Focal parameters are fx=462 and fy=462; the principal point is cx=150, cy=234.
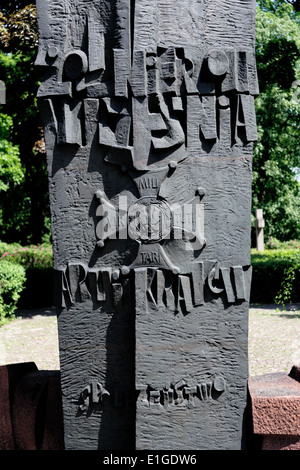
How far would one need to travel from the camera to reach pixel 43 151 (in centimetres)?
974

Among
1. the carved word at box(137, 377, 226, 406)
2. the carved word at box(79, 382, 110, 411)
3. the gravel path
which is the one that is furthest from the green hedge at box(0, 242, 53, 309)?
the carved word at box(137, 377, 226, 406)

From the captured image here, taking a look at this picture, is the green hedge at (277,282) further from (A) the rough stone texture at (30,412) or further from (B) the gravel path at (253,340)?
(A) the rough stone texture at (30,412)

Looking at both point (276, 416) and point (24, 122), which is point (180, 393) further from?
point (24, 122)

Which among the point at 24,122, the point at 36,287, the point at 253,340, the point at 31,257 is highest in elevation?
the point at 24,122

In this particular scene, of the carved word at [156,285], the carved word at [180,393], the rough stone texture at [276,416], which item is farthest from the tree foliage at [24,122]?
the rough stone texture at [276,416]

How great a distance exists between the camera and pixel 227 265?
8.25 feet

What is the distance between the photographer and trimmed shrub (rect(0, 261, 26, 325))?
916cm

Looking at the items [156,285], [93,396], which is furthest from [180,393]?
[156,285]

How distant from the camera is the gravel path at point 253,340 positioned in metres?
6.40

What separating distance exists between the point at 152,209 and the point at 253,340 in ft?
18.4

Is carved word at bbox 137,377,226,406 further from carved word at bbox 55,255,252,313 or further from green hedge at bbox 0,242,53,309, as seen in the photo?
green hedge at bbox 0,242,53,309

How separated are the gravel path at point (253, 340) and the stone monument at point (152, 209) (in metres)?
3.61

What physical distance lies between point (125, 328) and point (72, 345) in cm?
31

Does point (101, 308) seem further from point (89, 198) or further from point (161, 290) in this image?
point (89, 198)
